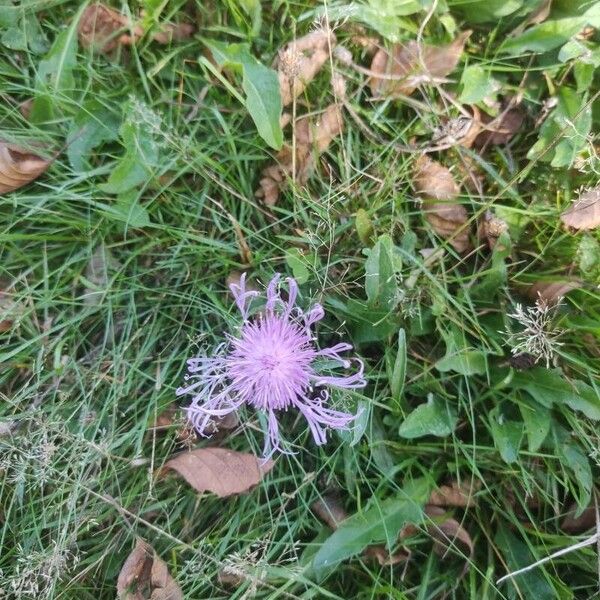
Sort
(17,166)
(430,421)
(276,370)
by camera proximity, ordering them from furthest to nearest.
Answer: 1. (17,166)
2. (430,421)
3. (276,370)


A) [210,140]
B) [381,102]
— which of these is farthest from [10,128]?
[381,102]

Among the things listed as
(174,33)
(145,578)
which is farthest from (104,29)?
(145,578)

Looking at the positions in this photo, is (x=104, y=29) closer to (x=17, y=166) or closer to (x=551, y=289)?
(x=17, y=166)

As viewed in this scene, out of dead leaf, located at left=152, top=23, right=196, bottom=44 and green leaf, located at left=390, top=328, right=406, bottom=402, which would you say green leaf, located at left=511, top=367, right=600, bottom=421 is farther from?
dead leaf, located at left=152, top=23, right=196, bottom=44

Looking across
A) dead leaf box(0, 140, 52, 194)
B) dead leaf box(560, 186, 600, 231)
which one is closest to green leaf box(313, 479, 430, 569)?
dead leaf box(560, 186, 600, 231)

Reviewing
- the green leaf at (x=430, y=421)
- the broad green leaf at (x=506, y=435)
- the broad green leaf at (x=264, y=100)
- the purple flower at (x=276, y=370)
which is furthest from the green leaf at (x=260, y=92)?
the broad green leaf at (x=506, y=435)

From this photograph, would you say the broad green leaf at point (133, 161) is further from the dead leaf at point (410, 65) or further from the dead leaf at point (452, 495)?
the dead leaf at point (452, 495)
